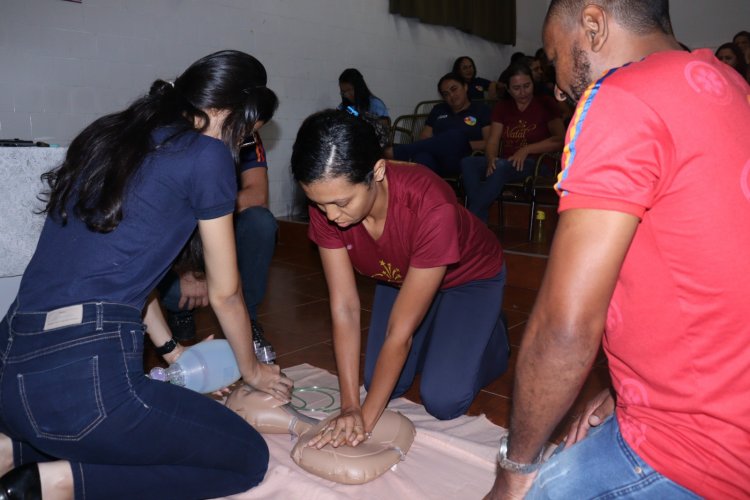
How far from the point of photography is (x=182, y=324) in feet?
9.23

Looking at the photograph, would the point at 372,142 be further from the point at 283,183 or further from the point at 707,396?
the point at 283,183

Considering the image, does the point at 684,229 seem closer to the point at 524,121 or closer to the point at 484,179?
the point at 484,179

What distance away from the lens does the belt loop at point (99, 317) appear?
1240 mm

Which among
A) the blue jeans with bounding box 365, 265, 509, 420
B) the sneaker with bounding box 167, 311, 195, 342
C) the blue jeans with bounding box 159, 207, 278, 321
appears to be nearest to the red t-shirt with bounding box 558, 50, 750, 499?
the blue jeans with bounding box 365, 265, 509, 420

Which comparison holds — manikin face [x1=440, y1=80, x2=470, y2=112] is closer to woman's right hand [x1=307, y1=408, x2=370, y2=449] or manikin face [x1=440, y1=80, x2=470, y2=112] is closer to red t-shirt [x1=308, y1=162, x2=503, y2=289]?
red t-shirt [x1=308, y1=162, x2=503, y2=289]

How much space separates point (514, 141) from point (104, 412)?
3905 mm

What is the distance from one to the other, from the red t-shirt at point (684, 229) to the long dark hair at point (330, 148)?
2.70 ft

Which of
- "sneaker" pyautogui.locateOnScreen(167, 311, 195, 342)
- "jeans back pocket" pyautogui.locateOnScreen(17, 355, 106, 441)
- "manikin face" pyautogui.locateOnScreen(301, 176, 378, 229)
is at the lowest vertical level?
"sneaker" pyautogui.locateOnScreen(167, 311, 195, 342)

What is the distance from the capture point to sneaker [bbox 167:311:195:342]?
2803mm

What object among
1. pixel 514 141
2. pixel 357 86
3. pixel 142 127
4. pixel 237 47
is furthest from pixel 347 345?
pixel 357 86

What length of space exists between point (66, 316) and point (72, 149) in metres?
0.36

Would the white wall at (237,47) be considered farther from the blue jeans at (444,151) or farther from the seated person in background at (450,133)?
the blue jeans at (444,151)

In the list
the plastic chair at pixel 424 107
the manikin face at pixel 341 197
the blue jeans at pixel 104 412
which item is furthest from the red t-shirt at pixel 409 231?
the plastic chair at pixel 424 107

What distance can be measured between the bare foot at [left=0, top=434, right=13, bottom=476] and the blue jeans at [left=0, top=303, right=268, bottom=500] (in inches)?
0.5
